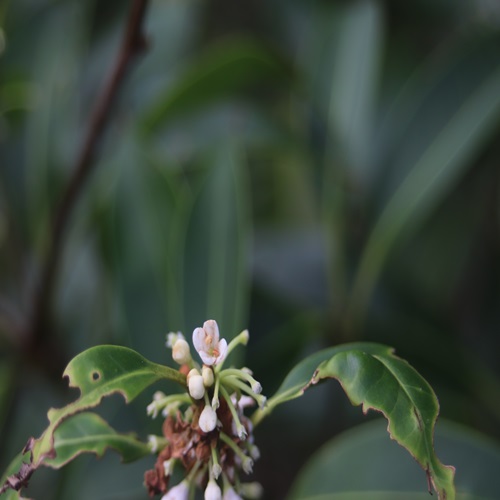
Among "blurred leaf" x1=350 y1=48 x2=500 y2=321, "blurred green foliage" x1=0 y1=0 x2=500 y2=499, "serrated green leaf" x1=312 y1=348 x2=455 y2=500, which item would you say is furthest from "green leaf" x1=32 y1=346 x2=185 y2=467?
"blurred leaf" x1=350 y1=48 x2=500 y2=321

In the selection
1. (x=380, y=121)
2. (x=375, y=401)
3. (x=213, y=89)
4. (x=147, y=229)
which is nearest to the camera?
(x=375, y=401)

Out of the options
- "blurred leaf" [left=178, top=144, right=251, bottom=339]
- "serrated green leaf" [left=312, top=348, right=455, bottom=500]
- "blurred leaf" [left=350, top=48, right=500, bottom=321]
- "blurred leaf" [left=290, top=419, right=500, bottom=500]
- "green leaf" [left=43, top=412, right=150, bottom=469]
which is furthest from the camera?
"blurred leaf" [left=350, top=48, right=500, bottom=321]

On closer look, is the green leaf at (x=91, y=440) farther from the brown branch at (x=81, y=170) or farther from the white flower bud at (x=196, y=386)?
the brown branch at (x=81, y=170)

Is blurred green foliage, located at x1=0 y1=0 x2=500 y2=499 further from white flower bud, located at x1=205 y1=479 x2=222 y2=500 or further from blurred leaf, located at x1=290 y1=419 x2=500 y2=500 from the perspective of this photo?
white flower bud, located at x1=205 y1=479 x2=222 y2=500

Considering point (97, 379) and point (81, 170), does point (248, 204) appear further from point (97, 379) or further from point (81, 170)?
point (97, 379)

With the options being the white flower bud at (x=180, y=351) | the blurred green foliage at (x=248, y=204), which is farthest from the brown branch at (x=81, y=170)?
the white flower bud at (x=180, y=351)

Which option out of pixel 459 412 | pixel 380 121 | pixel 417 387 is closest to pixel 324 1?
pixel 380 121

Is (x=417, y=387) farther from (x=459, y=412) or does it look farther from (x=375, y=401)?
(x=459, y=412)
